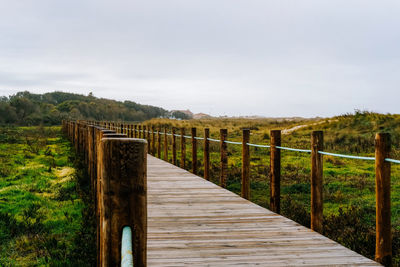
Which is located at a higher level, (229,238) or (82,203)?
(229,238)

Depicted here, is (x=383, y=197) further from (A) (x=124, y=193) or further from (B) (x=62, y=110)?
(B) (x=62, y=110)

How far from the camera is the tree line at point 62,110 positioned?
60.4 meters

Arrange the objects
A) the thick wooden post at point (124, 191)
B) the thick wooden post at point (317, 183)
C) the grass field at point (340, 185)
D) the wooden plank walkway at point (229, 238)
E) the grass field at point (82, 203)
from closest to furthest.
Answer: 1. the thick wooden post at point (124, 191)
2. the wooden plank walkway at point (229, 238)
3. the thick wooden post at point (317, 183)
4. the grass field at point (82, 203)
5. the grass field at point (340, 185)

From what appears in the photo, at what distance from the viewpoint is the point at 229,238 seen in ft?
12.4

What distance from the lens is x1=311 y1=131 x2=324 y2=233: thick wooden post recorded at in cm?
412

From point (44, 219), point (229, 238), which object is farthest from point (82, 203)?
point (229, 238)

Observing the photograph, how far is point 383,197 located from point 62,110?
100 m

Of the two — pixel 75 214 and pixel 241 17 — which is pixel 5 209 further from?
pixel 241 17

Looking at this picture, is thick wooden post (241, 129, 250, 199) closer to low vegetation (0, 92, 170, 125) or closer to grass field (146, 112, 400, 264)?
grass field (146, 112, 400, 264)

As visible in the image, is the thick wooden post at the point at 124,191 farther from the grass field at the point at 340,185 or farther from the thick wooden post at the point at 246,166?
the thick wooden post at the point at 246,166

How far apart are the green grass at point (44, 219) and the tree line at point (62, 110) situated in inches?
1876

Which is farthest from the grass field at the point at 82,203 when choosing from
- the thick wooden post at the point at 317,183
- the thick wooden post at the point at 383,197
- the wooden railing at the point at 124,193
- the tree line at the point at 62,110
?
the tree line at the point at 62,110

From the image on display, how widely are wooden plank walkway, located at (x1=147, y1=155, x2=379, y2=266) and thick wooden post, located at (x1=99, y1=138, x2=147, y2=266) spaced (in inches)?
71.3

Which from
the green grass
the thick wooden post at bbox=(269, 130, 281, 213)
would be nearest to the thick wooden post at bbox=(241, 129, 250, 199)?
the thick wooden post at bbox=(269, 130, 281, 213)
